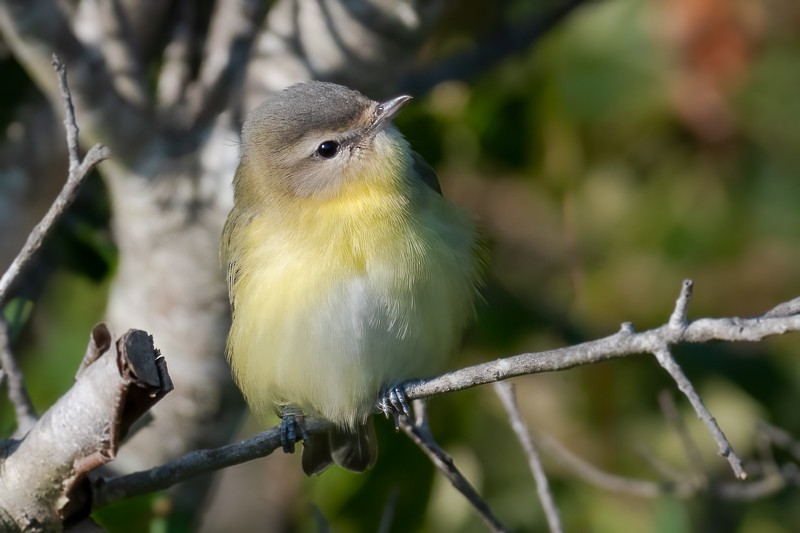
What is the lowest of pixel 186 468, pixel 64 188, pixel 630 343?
pixel 630 343

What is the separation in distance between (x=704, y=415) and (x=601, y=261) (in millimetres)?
3039

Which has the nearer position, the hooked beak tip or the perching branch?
the perching branch

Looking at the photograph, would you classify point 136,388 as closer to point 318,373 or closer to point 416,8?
point 318,373

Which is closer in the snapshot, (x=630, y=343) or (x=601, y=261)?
(x=630, y=343)

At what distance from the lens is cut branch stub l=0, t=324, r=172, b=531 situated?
2413 millimetres

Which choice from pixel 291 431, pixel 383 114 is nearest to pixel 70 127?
pixel 291 431

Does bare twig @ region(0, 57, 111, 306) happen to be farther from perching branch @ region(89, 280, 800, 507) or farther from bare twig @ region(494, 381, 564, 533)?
bare twig @ region(494, 381, 564, 533)

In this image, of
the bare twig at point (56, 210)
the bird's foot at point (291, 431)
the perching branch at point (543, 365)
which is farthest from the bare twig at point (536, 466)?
the bare twig at point (56, 210)

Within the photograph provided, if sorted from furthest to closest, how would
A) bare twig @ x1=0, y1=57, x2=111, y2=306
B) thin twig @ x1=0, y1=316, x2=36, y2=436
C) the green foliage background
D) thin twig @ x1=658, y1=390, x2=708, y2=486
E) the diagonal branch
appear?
the green foliage background → thin twig @ x1=658, y1=390, x2=708, y2=486 → the diagonal branch → thin twig @ x1=0, y1=316, x2=36, y2=436 → bare twig @ x1=0, y1=57, x2=111, y2=306

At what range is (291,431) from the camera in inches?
127

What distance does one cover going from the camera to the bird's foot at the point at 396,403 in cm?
331

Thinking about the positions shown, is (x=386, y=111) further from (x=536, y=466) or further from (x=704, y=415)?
(x=704, y=415)

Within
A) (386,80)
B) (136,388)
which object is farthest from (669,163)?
(136,388)

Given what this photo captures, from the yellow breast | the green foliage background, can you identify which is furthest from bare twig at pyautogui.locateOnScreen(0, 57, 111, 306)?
the green foliage background
